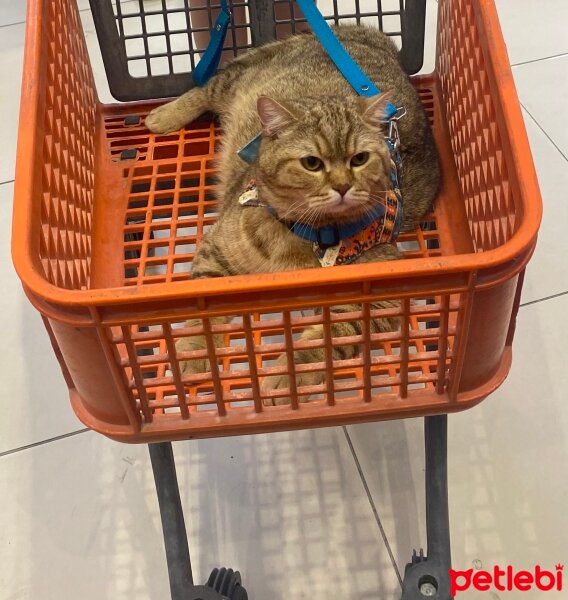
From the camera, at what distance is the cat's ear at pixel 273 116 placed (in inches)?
36.4

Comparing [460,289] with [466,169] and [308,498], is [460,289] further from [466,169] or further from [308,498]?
[308,498]

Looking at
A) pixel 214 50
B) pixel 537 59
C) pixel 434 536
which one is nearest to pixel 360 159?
pixel 214 50

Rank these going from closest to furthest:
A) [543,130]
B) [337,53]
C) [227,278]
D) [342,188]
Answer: [227,278], [342,188], [337,53], [543,130]

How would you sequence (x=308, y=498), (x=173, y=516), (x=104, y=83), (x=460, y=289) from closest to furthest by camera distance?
(x=460, y=289) → (x=173, y=516) → (x=308, y=498) → (x=104, y=83)

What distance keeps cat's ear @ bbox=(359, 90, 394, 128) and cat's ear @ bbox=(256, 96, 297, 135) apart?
97 millimetres

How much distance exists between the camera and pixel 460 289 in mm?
607

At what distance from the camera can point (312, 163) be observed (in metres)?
0.95

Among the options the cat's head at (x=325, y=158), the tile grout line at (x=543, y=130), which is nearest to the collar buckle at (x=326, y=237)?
the cat's head at (x=325, y=158)

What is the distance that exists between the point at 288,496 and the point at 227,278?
0.75 metres

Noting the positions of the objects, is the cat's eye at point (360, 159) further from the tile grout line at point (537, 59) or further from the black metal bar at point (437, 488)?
the tile grout line at point (537, 59)

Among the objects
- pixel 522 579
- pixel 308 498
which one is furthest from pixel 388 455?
pixel 522 579

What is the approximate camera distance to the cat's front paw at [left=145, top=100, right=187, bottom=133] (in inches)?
46.6

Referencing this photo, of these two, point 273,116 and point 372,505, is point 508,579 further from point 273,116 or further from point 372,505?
point 273,116

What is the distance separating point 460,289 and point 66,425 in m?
0.96
